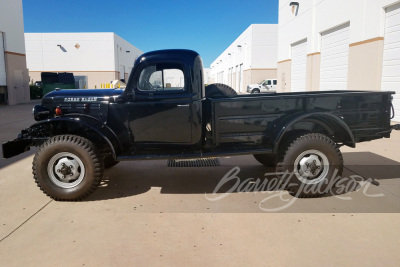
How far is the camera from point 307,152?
4277mm

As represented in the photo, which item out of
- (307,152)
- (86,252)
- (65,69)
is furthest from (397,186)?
(65,69)

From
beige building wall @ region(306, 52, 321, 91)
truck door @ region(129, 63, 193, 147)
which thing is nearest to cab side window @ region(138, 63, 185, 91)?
truck door @ region(129, 63, 193, 147)

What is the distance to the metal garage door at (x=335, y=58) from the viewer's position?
14.1m

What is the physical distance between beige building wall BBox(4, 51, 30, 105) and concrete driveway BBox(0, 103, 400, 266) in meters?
19.8

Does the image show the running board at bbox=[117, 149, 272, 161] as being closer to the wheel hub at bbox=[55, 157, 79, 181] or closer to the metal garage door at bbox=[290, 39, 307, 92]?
the wheel hub at bbox=[55, 157, 79, 181]

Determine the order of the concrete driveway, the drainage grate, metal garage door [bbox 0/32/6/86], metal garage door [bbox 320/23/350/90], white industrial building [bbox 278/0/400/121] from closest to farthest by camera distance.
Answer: the concrete driveway < the drainage grate < white industrial building [bbox 278/0/400/121] < metal garage door [bbox 320/23/350/90] < metal garage door [bbox 0/32/6/86]

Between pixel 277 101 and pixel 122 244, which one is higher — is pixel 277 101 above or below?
above

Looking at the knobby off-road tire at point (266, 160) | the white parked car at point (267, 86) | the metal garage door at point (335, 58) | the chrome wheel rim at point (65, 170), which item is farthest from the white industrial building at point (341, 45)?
the white parked car at point (267, 86)

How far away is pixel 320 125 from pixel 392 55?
27.4 ft

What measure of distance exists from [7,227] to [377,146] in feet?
24.4

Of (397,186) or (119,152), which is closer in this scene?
(119,152)

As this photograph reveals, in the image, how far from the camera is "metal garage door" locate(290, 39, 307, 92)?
1883 cm

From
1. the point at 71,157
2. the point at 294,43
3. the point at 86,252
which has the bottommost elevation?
the point at 86,252

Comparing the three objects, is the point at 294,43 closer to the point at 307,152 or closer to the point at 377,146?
the point at 377,146
